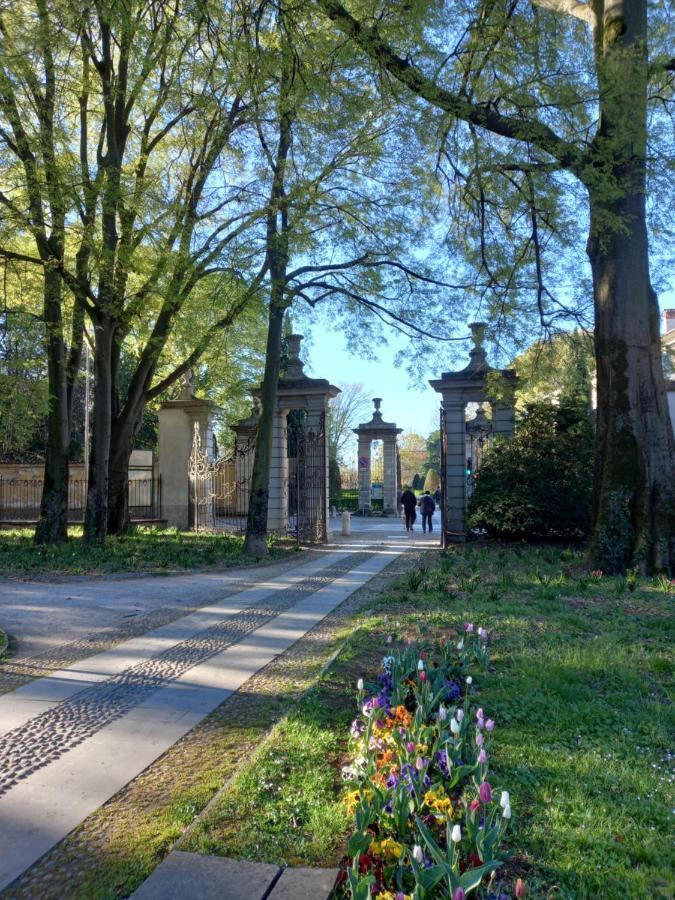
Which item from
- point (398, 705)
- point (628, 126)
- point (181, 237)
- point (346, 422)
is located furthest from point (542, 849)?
point (346, 422)

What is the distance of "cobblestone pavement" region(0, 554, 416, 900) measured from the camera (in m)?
2.56

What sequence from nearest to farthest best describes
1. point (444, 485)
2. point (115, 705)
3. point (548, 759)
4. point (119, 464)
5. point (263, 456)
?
1. point (548, 759)
2. point (115, 705)
3. point (263, 456)
4. point (119, 464)
5. point (444, 485)

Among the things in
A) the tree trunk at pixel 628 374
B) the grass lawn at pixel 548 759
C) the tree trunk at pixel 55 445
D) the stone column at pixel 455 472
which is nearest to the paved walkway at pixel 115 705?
the grass lawn at pixel 548 759

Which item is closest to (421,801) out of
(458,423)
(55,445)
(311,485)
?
(55,445)

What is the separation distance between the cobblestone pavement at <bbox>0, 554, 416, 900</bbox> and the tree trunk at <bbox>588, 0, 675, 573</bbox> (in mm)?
6227

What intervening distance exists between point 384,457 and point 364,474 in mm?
1466

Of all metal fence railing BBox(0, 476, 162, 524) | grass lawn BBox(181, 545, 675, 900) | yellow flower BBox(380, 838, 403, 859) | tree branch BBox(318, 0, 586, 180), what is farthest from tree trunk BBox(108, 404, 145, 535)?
yellow flower BBox(380, 838, 403, 859)

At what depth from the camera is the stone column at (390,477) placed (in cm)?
3600

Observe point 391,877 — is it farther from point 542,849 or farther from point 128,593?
point 128,593

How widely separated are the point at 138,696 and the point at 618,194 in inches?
341

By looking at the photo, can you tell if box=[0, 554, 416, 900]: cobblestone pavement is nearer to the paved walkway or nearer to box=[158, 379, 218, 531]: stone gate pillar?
the paved walkway

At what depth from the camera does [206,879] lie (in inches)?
96.8

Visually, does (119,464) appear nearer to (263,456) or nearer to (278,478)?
(278,478)

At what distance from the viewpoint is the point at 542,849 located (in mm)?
2572
